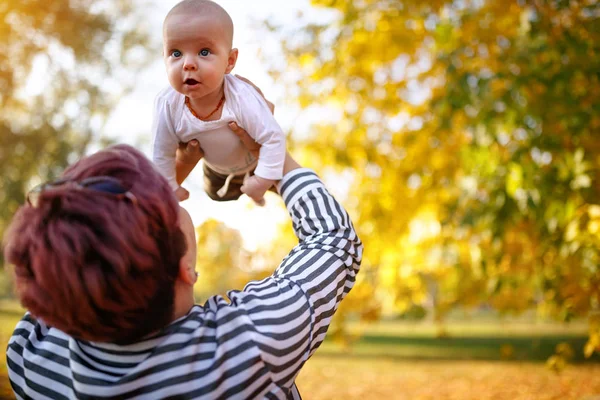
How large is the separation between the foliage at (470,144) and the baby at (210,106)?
2.55 metres

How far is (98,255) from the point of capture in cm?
98

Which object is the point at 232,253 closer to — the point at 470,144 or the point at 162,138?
the point at 470,144

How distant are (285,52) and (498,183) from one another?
2.37 meters

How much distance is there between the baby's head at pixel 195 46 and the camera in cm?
141

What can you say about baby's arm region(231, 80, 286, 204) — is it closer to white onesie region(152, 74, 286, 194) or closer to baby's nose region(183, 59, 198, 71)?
white onesie region(152, 74, 286, 194)

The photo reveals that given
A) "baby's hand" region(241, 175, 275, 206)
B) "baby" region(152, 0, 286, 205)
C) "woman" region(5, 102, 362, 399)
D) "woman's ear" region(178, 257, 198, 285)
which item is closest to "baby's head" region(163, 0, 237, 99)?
"baby" region(152, 0, 286, 205)

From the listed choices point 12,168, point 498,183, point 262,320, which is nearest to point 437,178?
point 498,183

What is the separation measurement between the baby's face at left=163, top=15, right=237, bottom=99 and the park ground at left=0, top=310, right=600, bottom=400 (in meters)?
4.15

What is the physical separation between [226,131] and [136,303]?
0.61 metres

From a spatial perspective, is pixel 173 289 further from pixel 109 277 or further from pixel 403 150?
pixel 403 150

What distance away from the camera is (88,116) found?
14.3 m

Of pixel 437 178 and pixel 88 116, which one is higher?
pixel 88 116

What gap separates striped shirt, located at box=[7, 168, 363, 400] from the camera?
1061mm

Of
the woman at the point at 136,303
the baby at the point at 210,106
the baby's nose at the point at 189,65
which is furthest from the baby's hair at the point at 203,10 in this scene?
the woman at the point at 136,303
